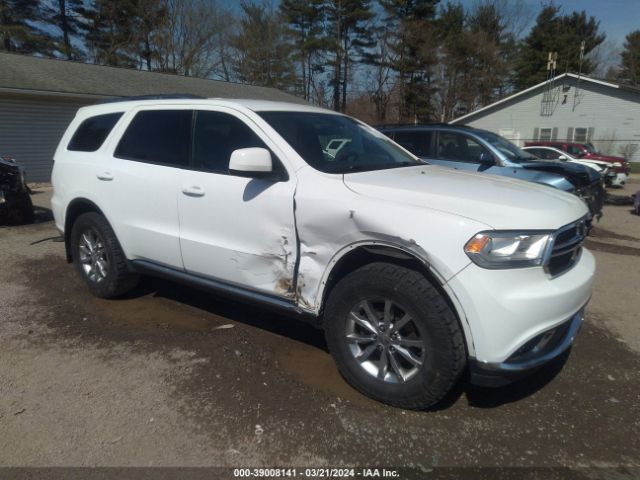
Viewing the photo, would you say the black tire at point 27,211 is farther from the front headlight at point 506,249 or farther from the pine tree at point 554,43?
the pine tree at point 554,43

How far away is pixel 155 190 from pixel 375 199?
Answer: 202 centimetres

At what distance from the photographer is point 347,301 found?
297 cm

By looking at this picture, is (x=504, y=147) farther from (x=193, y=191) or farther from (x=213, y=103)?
(x=193, y=191)

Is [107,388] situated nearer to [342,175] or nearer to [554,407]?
[342,175]

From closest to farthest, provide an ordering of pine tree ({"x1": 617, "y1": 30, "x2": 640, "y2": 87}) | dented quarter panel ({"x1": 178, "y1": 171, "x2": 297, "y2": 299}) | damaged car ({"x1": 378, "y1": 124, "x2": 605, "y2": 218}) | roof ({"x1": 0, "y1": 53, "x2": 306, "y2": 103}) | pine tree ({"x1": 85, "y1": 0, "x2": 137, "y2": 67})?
dented quarter panel ({"x1": 178, "y1": 171, "x2": 297, "y2": 299}) < damaged car ({"x1": 378, "y1": 124, "x2": 605, "y2": 218}) < roof ({"x1": 0, "y1": 53, "x2": 306, "y2": 103}) < pine tree ({"x1": 85, "y1": 0, "x2": 137, "y2": 67}) < pine tree ({"x1": 617, "y1": 30, "x2": 640, "y2": 87})

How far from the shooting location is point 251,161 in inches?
122

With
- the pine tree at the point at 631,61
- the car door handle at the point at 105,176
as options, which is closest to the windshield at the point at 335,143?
the car door handle at the point at 105,176

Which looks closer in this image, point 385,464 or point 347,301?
point 385,464

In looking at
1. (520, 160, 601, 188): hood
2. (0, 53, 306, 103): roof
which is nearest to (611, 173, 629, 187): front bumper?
(520, 160, 601, 188): hood

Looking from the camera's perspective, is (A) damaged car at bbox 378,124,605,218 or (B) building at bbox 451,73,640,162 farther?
(B) building at bbox 451,73,640,162

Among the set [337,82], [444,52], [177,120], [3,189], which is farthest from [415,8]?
[177,120]

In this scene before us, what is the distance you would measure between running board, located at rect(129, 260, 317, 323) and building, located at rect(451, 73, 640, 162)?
2970cm

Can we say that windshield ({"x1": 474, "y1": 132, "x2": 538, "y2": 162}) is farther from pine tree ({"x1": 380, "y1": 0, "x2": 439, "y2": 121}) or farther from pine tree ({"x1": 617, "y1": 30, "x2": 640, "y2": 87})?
pine tree ({"x1": 617, "y1": 30, "x2": 640, "y2": 87})

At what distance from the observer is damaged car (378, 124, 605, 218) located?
24.9ft
